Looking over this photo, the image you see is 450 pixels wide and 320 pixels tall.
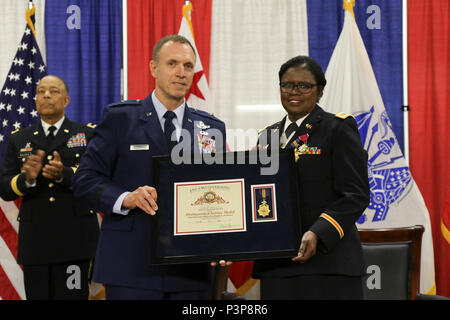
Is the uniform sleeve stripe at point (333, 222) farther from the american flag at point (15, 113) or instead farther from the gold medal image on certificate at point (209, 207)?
the american flag at point (15, 113)

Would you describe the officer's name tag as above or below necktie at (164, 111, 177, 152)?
below

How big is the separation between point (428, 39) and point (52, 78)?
3.27 meters

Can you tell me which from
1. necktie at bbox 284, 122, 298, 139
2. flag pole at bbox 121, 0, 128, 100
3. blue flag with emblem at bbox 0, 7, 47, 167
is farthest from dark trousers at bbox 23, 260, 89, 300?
necktie at bbox 284, 122, 298, 139

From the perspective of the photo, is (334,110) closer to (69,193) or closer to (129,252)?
(69,193)

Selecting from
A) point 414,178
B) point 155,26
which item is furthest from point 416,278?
point 155,26

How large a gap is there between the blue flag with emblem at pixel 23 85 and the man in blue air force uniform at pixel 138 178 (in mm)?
2558

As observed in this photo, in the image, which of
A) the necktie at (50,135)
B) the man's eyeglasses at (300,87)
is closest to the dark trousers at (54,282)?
the necktie at (50,135)

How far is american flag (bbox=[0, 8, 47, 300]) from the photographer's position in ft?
13.9

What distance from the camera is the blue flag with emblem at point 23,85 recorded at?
169 inches

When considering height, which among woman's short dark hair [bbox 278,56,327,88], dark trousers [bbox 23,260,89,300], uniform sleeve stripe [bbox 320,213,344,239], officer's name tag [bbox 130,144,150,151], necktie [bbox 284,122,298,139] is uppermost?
woman's short dark hair [bbox 278,56,327,88]

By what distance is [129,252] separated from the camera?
1.91 metres

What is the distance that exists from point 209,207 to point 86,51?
3.02m

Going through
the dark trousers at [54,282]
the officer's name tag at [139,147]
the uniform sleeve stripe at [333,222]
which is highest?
the officer's name tag at [139,147]

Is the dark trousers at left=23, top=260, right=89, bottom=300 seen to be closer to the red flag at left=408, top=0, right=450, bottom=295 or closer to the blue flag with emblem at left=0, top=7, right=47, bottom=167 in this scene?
the blue flag with emblem at left=0, top=7, right=47, bottom=167
